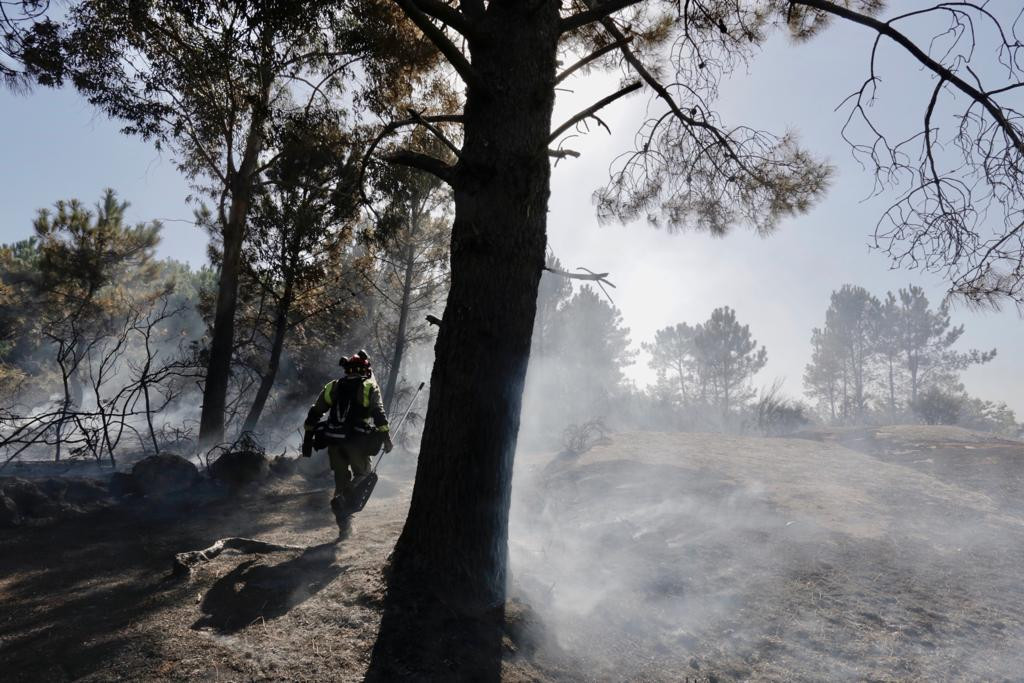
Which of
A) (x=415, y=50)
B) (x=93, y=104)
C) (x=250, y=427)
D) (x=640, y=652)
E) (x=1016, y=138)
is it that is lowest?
(x=640, y=652)

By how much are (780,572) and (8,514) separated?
7.85 meters

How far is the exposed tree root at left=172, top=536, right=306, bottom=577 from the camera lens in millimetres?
4270

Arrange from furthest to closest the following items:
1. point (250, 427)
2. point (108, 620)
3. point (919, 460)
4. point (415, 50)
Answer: point (250, 427) → point (919, 460) → point (415, 50) → point (108, 620)

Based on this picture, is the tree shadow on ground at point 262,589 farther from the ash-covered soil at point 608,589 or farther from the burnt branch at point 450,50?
the burnt branch at point 450,50

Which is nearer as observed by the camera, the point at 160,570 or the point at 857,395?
the point at 160,570

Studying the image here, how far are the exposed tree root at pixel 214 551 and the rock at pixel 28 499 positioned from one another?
2988 mm

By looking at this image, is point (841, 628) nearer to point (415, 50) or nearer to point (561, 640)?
point (561, 640)

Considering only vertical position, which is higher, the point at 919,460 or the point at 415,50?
the point at 415,50

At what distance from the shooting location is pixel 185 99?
36.4 feet

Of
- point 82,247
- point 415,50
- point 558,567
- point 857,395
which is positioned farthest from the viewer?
point 857,395

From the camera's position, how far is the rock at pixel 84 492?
6.82m

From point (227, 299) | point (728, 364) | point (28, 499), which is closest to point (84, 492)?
point (28, 499)

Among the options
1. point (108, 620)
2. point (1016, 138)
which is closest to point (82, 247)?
point (108, 620)

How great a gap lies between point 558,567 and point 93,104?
11.6 m
